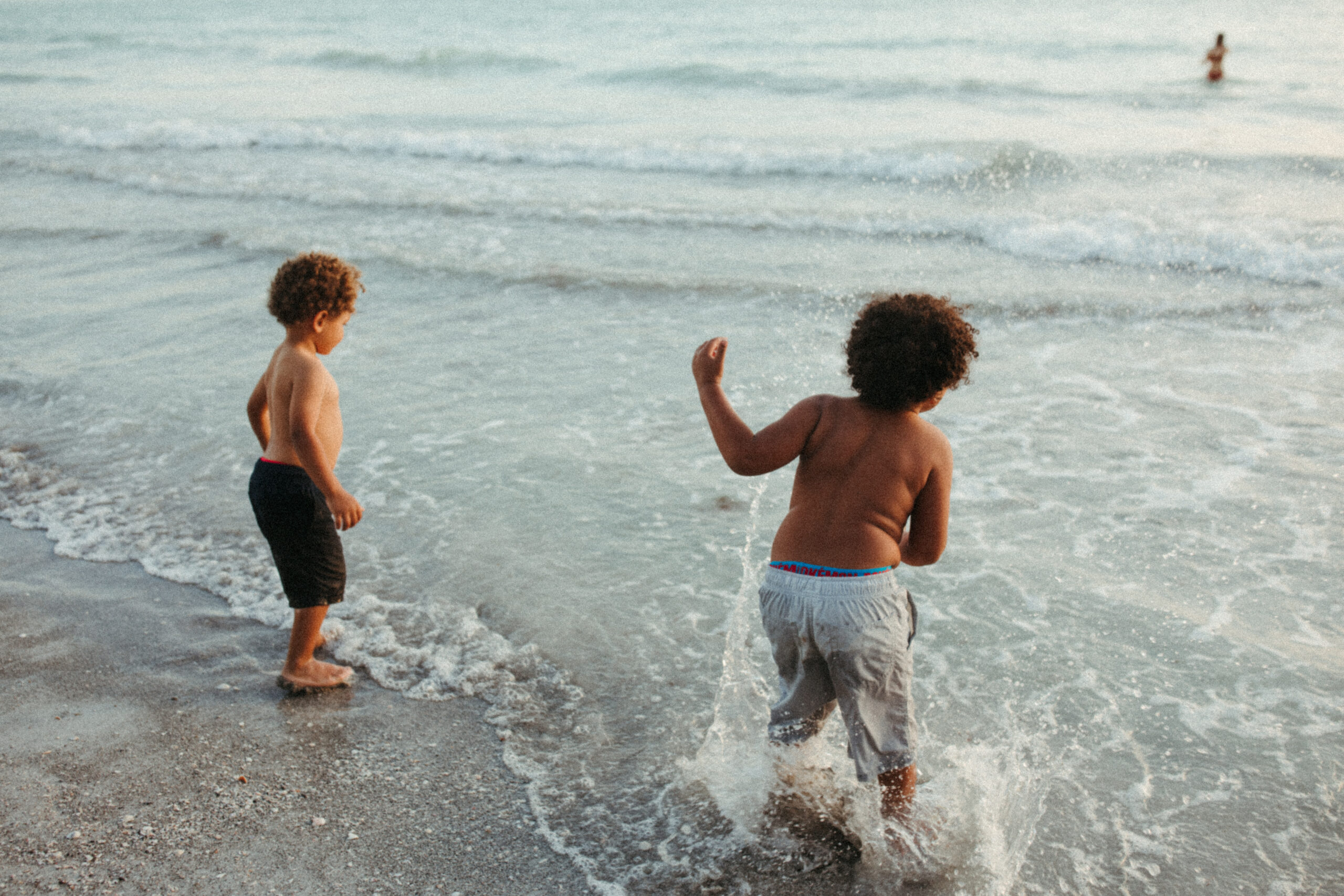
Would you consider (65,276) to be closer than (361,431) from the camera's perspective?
No

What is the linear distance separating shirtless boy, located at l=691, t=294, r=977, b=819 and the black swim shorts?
1546 mm

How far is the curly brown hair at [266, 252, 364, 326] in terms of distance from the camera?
3252 millimetres

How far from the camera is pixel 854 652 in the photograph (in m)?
2.53

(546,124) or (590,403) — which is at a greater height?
(546,124)

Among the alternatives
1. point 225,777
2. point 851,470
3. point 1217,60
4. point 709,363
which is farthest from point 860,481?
point 1217,60

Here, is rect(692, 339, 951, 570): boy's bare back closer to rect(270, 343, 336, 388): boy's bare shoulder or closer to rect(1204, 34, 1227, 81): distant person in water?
rect(270, 343, 336, 388): boy's bare shoulder

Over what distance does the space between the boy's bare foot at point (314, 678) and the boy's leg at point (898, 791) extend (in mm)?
1938

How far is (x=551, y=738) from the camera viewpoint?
10.9 ft

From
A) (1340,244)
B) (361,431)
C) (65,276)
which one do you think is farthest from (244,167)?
(1340,244)

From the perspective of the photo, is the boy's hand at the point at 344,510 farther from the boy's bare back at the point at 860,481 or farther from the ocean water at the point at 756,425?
the boy's bare back at the point at 860,481

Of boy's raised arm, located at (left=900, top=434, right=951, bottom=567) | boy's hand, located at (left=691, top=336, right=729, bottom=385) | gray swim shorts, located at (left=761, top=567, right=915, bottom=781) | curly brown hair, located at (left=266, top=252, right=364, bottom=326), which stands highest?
curly brown hair, located at (left=266, top=252, right=364, bottom=326)

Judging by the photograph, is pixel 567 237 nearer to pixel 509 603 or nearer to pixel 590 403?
pixel 590 403

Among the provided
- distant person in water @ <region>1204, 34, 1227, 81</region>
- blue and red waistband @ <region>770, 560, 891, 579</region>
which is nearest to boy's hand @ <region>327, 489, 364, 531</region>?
blue and red waistband @ <region>770, 560, 891, 579</region>

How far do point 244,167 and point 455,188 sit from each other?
3.99 meters
